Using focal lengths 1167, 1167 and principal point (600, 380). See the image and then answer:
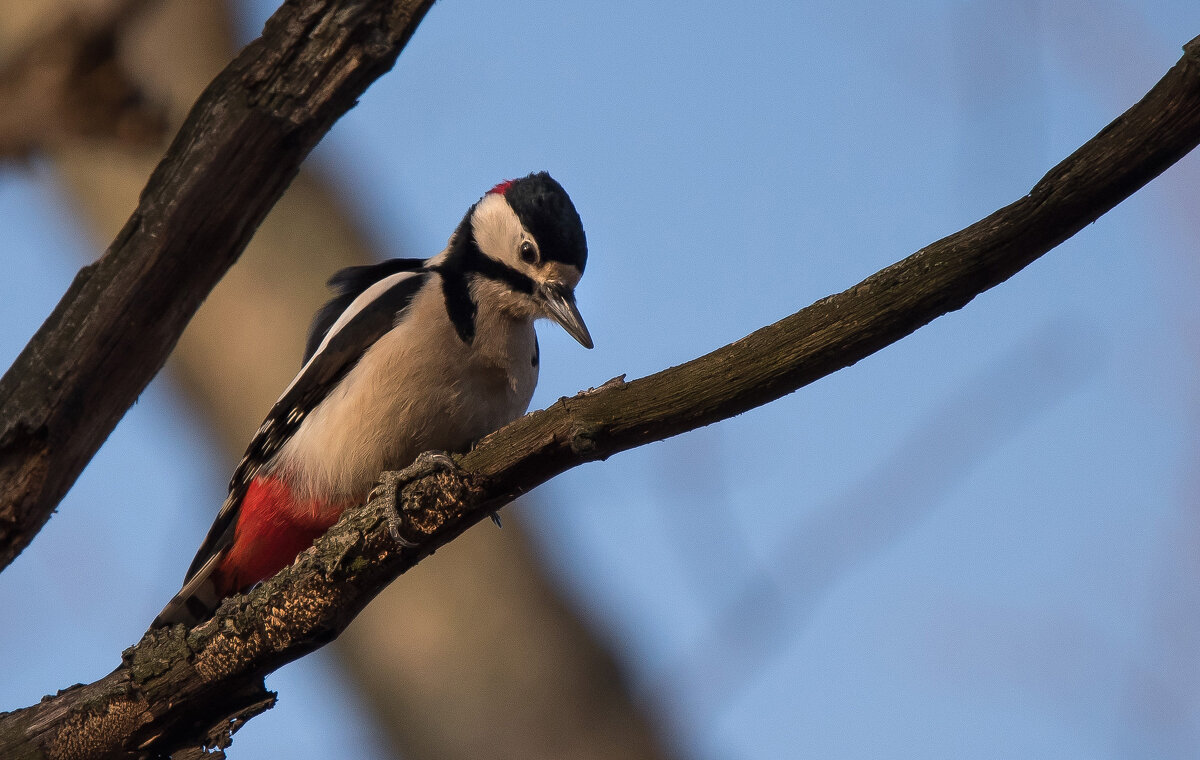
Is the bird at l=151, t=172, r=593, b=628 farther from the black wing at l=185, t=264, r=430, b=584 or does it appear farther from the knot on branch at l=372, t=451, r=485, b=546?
the knot on branch at l=372, t=451, r=485, b=546

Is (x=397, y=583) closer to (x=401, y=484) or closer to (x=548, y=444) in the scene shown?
(x=401, y=484)

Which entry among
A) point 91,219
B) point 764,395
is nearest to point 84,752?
point 764,395

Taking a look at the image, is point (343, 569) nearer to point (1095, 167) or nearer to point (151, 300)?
point (151, 300)

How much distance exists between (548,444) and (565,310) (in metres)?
1.56

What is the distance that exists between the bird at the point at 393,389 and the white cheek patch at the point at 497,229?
0.01 metres

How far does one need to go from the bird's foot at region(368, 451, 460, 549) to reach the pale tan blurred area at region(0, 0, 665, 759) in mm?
2327

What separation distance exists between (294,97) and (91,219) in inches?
153

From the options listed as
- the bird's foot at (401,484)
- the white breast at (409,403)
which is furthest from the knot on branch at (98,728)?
the white breast at (409,403)

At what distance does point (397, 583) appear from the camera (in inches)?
200

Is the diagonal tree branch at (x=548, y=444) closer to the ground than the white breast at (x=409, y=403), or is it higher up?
closer to the ground

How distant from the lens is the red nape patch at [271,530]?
384 cm

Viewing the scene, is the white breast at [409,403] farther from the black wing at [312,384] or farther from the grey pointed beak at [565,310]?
the grey pointed beak at [565,310]

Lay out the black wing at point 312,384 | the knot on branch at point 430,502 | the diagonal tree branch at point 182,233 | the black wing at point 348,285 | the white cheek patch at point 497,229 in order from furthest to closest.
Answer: the black wing at point 348,285 < the white cheek patch at point 497,229 < the black wing at point 312,384 < the knot on branch at point 430,502 < the diagonal tree branch at point 182,233

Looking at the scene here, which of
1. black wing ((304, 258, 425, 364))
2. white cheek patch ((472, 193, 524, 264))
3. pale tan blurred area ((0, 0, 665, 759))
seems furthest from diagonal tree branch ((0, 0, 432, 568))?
pale tan blurred area ((0, 0, 665, 759))
